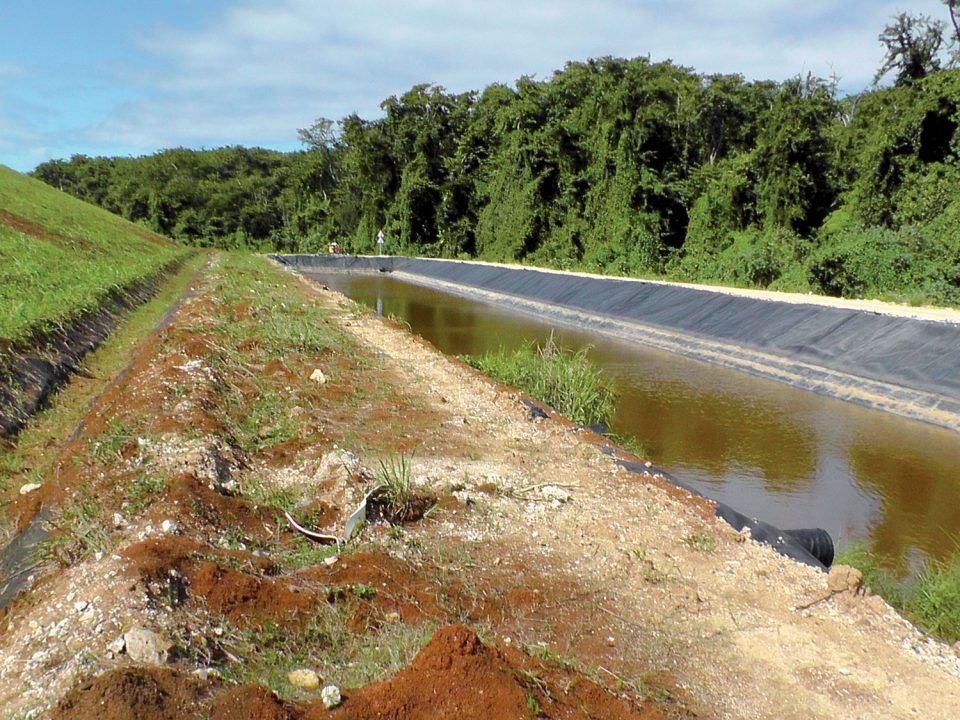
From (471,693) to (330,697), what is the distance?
0.54 meters

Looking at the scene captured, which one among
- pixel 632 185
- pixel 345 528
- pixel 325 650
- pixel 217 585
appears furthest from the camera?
pixel 632 185

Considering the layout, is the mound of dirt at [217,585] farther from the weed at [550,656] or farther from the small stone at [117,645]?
the weed at [550,656]

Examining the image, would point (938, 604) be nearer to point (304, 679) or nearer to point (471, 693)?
point (471, 693)

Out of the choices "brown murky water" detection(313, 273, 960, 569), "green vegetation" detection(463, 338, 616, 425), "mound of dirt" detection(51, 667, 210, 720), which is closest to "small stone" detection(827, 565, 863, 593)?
"brown murky water" detection(313, 273, 960, 569)

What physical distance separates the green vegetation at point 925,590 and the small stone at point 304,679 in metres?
3.60

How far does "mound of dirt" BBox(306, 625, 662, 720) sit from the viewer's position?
2764 millimetres

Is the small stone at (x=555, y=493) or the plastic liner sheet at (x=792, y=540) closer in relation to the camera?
the plastic liner sheet at (x=792, y=540)

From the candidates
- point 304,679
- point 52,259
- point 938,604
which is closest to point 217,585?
point 304,679

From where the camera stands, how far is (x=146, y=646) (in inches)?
118

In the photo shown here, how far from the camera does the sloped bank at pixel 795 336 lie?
33.4ft

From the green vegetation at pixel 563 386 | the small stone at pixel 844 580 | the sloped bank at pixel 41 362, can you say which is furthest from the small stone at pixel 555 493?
the sloped bank at pixel 41 362

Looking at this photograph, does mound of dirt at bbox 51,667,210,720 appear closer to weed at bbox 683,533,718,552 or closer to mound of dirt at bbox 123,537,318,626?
mound of dirt at bbox 123,537,318,626

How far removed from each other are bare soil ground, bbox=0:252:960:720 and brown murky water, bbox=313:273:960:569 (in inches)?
69.5

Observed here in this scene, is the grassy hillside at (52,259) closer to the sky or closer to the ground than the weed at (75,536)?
closer to the sky
